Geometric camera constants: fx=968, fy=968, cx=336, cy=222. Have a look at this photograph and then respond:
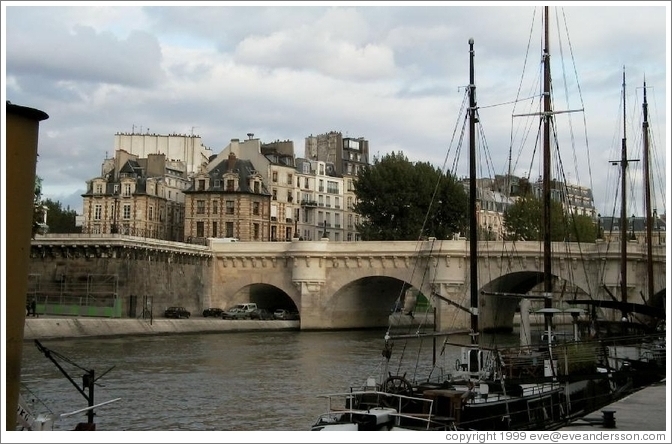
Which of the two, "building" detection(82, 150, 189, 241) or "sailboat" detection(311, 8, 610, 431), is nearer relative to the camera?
"sailboat" detection(311, 8, 610, 431)

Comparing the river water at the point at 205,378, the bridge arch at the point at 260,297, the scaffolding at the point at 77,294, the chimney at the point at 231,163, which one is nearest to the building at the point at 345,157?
the chimney at the point at 231,163

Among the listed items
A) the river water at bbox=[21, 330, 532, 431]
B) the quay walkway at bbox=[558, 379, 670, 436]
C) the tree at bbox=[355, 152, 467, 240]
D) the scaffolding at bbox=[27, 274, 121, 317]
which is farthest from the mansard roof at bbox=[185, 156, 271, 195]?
the quay walkway at bbox=[558, 379, 670, 436]

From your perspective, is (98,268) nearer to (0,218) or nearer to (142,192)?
(142,192)

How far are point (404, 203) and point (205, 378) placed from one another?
45995mm

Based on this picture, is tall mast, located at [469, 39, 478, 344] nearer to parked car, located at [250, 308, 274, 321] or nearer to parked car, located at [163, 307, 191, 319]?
parked car, located at [163, 307, 191, 319]

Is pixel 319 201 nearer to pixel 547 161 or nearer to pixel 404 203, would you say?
pixel 404 203

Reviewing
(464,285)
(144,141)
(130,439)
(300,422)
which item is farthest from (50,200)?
(130,439)

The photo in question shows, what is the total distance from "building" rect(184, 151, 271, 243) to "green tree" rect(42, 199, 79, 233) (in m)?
16.3

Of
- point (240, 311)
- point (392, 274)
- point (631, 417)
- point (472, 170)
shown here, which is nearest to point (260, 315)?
point (240, 311)

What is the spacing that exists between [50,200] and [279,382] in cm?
6966

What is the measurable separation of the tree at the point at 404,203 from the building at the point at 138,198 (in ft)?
54.9

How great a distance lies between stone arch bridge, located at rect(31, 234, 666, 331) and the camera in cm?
5642

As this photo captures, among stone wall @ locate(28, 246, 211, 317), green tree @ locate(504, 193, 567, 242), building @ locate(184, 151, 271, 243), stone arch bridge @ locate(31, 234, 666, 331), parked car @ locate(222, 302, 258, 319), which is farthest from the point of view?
building @ locate(184, 151, 271, 243)

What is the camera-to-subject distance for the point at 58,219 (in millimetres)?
91750
